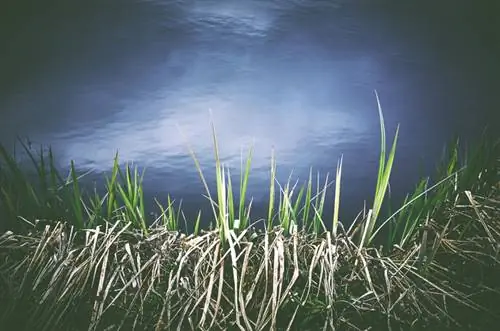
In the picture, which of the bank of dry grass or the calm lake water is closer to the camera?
the bank of dry grass

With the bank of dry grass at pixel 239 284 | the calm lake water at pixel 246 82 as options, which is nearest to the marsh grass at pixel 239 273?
the bank of dry grass at pixel 239 284

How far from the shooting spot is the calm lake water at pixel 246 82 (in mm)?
1729

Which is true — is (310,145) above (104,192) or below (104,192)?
above

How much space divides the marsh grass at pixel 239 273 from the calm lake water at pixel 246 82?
31 cm

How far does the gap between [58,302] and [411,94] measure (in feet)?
3.46

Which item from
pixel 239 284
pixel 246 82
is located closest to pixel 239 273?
pixel 239 284

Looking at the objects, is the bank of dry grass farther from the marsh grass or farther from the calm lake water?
the calm lake water

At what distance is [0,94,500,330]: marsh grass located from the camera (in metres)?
1.29

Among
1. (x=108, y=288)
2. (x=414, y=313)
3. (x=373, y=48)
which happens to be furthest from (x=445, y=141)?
(x=108, y=288)

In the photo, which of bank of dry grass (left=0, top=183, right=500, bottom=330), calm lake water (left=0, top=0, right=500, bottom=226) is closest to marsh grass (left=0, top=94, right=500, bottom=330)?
bank of dry grass (left=0, top=183, right=500, bottom=330)

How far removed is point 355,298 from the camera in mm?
1316

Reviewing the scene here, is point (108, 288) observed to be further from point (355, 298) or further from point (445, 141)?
point (445, 141)

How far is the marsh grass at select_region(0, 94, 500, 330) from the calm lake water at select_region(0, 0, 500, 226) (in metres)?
0.31

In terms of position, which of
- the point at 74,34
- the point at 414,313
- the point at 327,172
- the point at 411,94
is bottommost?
the point at 414,313
